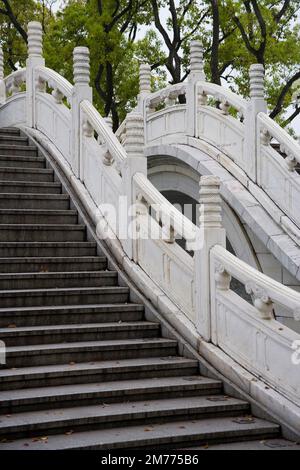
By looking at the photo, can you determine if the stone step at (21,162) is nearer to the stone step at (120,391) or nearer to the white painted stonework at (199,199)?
the white painted stonework at (199,199)

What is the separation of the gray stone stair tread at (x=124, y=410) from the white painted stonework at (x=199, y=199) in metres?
0.39

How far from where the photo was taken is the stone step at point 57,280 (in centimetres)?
795

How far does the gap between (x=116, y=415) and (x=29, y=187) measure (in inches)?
187

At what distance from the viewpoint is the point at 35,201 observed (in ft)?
31.8

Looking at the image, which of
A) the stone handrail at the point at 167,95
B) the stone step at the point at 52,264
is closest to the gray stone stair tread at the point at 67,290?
the stone step at the point at 52,264

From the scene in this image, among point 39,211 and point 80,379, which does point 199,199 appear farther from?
point 80,379

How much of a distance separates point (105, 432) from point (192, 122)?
7812 mm

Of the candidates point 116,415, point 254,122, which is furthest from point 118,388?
point 254,122

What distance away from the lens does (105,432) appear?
5.80m

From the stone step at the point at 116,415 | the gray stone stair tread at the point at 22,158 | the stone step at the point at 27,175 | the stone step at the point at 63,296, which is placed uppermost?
the gray stone stair tread at the point at 22,158

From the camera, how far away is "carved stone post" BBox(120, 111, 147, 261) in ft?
28.4

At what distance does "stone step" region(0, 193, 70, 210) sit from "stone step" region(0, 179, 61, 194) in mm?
285

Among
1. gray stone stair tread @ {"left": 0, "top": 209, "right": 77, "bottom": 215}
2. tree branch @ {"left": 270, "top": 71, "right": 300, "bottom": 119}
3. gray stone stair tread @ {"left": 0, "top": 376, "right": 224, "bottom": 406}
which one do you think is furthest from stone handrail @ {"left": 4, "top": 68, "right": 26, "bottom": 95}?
tree branch @ {"left": 270, "top": 71, "right": 300, "bottom": 119}
